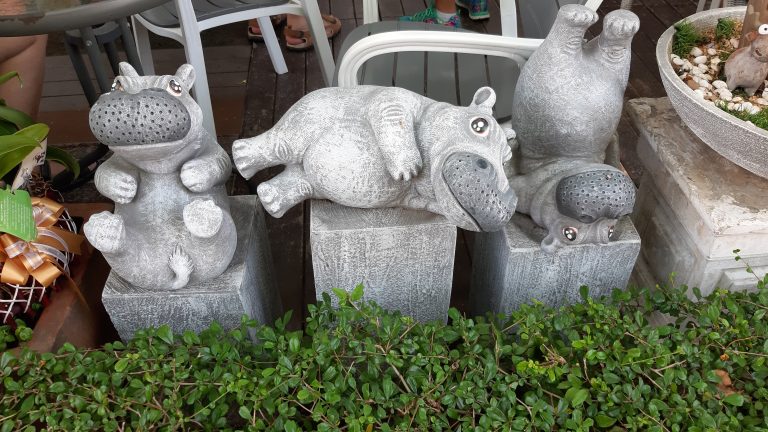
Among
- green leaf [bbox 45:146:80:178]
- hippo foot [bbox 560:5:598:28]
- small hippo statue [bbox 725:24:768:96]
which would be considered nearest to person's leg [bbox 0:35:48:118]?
green leaf [bbox 45:146:80:178]

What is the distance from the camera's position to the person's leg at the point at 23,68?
66.3 inches

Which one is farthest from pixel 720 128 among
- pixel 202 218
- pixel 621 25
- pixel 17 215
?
pixel 17 215

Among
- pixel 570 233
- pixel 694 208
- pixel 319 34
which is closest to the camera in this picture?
pixel 570 233

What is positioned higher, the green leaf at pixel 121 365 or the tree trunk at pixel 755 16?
the tree trunk at pixel 755 16

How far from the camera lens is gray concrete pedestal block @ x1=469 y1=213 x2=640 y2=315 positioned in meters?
1.23

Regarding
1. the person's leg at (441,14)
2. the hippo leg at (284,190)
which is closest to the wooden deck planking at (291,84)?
the person's leg at (441,14)

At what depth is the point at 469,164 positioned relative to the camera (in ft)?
3.07

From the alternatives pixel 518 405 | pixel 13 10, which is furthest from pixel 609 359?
pixel 13 10

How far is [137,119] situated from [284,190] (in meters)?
0.29

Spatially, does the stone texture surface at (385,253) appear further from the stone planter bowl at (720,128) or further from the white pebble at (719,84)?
the white pebble at (719,84)

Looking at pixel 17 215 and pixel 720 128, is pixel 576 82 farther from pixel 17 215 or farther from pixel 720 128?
pixel 17 215

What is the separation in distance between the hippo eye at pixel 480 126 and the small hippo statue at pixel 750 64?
61 cm

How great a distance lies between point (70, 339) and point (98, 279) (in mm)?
198

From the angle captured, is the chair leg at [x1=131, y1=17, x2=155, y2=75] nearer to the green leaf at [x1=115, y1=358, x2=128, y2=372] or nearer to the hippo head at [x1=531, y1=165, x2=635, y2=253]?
the green leaf at [x1=115, y1=358, x2=128, y2=372]
